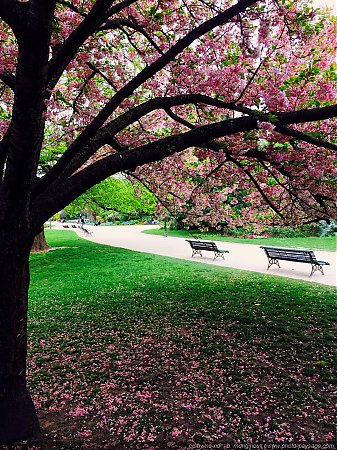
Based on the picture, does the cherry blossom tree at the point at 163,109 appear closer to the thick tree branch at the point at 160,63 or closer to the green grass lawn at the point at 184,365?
the thick tree branch at the point at 160,63

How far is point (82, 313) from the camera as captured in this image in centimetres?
751

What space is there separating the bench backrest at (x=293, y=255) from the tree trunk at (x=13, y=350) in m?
9.74

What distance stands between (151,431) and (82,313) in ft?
15.2

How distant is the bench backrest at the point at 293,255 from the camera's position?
1122 cm

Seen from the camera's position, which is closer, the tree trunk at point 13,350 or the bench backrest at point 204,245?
the tree trunk at point 13,350

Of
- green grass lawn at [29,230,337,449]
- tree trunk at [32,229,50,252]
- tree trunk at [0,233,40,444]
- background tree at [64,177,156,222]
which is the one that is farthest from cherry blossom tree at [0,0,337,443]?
tree trunk at [32,229,50,252]

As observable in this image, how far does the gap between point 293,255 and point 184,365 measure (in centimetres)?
852

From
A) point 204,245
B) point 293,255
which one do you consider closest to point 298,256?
point 293,255

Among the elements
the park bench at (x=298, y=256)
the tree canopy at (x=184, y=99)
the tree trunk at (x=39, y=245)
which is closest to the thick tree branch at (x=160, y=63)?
the tree canopy at (x=184, y=99)

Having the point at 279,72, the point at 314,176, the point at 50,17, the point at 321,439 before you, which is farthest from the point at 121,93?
the point at 321,439

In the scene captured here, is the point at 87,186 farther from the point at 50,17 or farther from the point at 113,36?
the point at 113,36

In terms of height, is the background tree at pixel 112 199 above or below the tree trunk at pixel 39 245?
above

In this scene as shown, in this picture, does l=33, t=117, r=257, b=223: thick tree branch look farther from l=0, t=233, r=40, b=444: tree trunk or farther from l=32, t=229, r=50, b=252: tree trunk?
l=32, t=229, r=50, b=252: tree trunk

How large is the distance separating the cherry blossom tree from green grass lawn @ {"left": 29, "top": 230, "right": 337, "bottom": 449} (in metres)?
0.95
